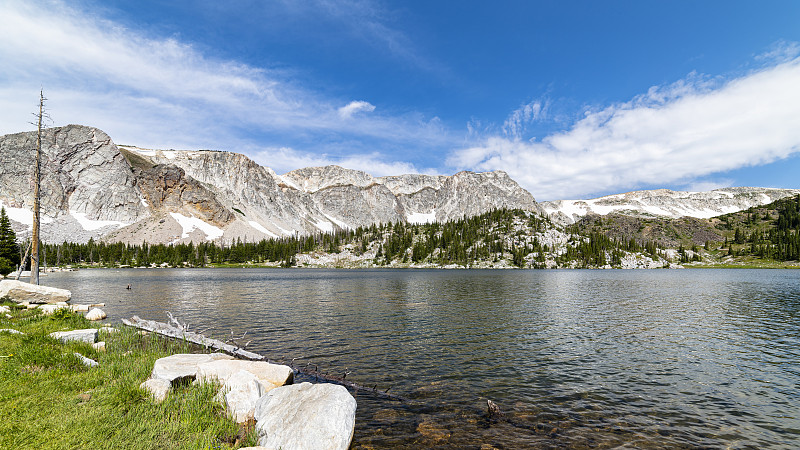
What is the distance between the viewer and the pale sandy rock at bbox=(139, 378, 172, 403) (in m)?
14.5

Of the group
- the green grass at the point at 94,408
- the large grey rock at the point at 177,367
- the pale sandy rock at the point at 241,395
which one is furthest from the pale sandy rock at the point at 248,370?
the green grass at the point at 94,408

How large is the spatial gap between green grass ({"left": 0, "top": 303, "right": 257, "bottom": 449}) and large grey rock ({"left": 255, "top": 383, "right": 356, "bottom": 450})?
2.70 feet

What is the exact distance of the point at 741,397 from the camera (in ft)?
65.4

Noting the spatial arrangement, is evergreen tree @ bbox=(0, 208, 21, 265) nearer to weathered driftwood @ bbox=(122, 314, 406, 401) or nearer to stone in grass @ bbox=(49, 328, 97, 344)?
weathered driftwood @ bbox=(122, 314, 406, 401)

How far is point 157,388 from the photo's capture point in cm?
1494

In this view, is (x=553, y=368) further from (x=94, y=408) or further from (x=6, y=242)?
(x=6, y=242)

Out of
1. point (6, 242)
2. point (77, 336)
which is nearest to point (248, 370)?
point (77, 336)

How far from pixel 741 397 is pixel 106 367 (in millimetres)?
32592

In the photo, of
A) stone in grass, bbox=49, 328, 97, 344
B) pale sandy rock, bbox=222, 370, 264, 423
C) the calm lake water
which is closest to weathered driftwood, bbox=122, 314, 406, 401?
the calm lake water

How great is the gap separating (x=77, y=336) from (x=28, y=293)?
93.6 ft

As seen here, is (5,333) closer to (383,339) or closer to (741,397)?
(383,339)

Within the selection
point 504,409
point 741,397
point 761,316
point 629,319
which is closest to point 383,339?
point 504,409

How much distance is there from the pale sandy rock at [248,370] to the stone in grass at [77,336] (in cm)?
1000

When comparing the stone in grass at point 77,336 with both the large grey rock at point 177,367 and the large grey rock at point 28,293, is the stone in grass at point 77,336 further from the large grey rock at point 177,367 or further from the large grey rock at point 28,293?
the large grey rock at point 28,293
